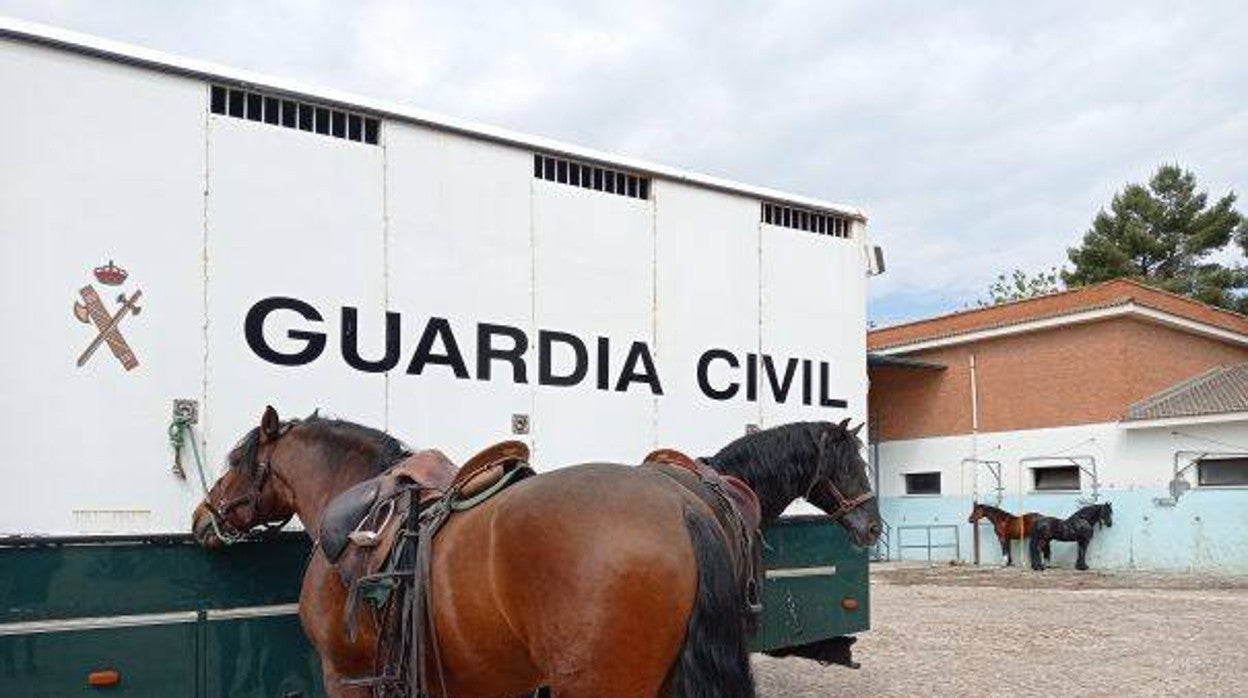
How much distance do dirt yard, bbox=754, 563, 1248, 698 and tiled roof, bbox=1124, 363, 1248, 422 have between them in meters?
4.30

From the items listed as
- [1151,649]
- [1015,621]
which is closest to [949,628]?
[1015,621]

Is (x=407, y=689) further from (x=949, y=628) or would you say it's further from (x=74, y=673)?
(x=949, y=628)

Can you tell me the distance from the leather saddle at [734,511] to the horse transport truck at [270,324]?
59.9 inches

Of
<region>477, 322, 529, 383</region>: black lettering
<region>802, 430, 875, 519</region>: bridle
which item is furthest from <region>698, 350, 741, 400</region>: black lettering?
<region>477, 322, 529, 383</region>: black lettering

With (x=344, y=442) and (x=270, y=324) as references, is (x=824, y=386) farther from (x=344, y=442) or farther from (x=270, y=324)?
(x=270, y=324)

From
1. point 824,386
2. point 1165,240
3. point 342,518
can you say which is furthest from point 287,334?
point 1165,240

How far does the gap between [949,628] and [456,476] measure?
1093 cm

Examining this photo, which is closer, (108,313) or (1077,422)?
(108,313)

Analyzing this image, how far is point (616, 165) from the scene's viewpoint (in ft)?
22.2

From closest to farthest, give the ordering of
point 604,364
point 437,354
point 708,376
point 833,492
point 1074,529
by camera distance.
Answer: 1. point 437,354
2. point 833,492
3. point 604,364
4. point 708,376
5. point 1074,529

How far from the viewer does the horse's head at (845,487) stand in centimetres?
608

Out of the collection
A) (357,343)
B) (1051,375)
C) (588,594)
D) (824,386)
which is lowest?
(588,594)

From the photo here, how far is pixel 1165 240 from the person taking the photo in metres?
48.6

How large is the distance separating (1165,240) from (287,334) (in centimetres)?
5071
